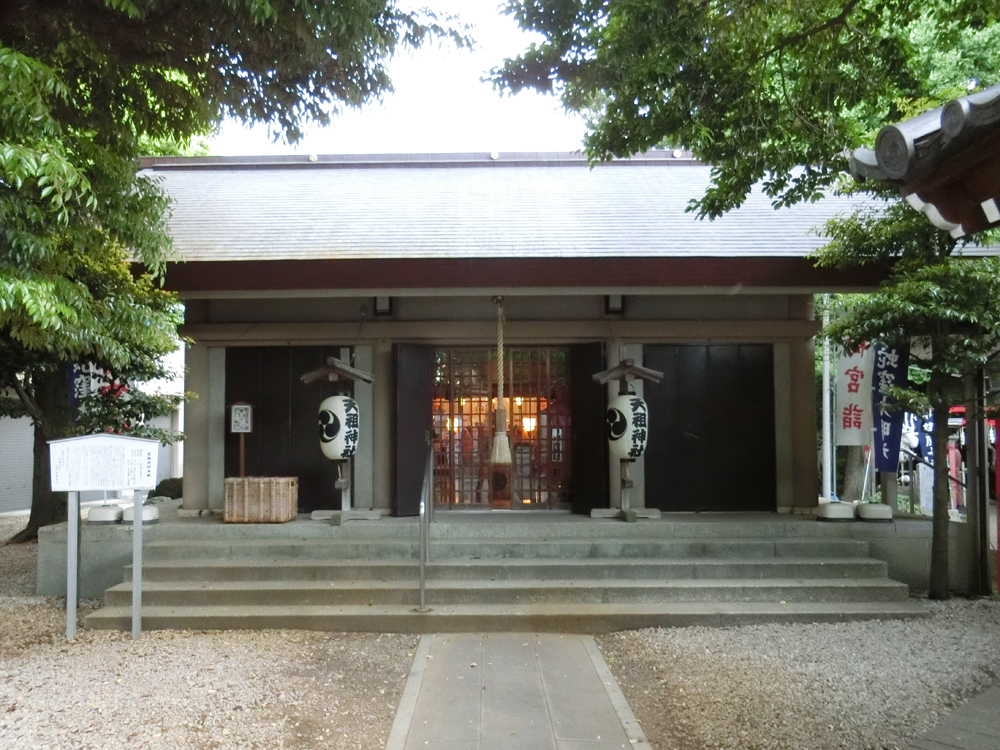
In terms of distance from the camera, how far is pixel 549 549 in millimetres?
7020

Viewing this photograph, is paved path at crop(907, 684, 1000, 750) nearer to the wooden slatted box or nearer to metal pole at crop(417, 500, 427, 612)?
metal pole at crop(417, 500, 427, 612)

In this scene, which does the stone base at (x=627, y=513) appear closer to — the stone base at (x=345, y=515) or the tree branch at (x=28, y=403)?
the stone base at (x=345, y=515)

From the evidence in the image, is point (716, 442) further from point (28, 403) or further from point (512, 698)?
point (28, 403)

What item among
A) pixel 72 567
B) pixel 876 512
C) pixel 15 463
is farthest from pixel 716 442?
pixel 15 463

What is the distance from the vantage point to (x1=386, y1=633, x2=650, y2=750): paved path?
3998mm

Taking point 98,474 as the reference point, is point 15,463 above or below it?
below

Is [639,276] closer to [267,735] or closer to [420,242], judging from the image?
[420,242]

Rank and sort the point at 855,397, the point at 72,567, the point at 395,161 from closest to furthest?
the point at 72,567 < the point at 855,397 < the point at 395,161

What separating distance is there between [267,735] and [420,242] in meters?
5.22

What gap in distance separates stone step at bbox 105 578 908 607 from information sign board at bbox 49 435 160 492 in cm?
111

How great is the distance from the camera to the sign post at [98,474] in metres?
5.71

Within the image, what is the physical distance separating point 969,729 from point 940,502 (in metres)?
3.26

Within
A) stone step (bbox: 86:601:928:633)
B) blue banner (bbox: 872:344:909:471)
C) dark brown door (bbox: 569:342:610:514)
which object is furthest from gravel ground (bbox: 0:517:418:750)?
blue banner (bbox: 872:344:909:471)

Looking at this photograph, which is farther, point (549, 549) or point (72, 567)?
point (549, 549)
